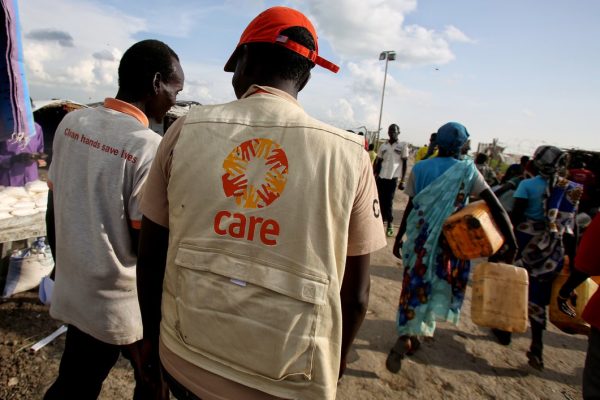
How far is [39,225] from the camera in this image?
10.7 ft

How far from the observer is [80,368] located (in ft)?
5.15

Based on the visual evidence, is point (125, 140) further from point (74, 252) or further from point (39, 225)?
point (39, 225)

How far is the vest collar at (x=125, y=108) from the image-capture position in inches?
60.8

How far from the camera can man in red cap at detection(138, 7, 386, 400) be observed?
34.6 inches

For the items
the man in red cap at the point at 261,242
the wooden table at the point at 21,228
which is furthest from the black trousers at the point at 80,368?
the wooden table at the point at 21,228

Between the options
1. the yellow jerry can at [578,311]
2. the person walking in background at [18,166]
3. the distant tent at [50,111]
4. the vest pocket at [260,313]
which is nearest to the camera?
the vest pocket at [260,313]

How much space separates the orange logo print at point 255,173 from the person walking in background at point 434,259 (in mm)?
2276

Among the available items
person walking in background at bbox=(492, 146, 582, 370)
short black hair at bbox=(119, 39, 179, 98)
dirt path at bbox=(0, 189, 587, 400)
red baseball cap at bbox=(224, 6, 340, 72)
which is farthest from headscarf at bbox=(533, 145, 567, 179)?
short black hair at bbox=(119, 39, 179, 98)

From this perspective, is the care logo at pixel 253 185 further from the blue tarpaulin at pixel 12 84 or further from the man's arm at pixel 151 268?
the blue tarpaulin at pixel 12 84

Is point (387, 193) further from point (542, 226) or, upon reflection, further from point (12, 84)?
point (12, 84)

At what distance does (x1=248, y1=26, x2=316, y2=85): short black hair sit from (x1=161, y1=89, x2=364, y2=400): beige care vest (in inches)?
6.2

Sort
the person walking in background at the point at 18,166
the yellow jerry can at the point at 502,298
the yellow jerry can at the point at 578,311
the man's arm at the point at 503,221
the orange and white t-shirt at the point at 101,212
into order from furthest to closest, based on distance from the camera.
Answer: the person walking in background at the point at 18,166, the yellow jerry can at the point at 578,311, the man's arm at the point at 503,221, the yellow jerry can at the point at 502,298, the orange and white t-shirt at the point at 101,212

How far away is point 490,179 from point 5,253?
10.7 metres

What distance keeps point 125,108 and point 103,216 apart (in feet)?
1.61
